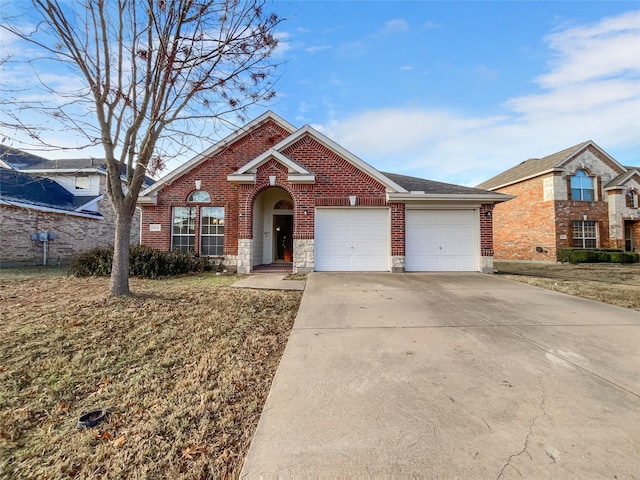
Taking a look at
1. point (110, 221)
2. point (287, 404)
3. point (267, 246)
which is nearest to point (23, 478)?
point (287, 404)

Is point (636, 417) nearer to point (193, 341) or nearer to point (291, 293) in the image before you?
point (193, 341)

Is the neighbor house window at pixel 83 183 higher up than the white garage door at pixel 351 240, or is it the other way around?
the neighbor house window at pixel 83 183

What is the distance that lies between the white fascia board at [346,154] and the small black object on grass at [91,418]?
9187 millimetres

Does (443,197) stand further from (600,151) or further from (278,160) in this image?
(600,151)

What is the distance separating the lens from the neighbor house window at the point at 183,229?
1141 cm

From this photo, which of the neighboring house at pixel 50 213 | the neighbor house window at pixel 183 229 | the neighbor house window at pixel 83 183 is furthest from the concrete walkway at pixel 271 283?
the neighbor house window at pixel 83 183

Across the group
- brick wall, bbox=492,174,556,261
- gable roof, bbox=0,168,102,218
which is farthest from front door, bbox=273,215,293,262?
brick wall, bbox=492,174,556,261

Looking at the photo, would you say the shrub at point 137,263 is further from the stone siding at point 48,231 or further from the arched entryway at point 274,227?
the stone siding at point 48,231

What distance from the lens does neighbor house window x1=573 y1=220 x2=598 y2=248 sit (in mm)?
18281

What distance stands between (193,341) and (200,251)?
8046 millimetres

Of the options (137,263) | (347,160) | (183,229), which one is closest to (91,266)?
(137,263)

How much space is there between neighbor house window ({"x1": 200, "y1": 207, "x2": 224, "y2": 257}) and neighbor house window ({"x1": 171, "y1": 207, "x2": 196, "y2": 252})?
35 centimetres

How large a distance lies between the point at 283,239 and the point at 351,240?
4.78m

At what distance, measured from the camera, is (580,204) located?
1823cm
